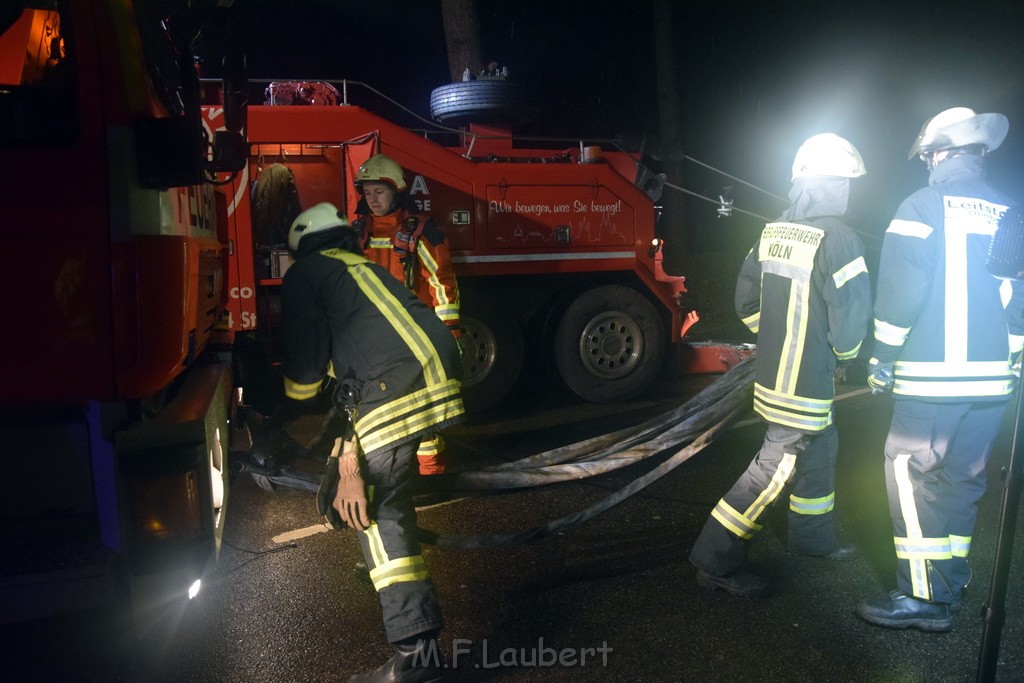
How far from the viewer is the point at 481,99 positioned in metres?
7.25

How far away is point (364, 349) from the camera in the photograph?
2.95m

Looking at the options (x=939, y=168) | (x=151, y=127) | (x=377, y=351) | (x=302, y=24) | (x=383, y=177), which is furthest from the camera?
(x=302, y=24)

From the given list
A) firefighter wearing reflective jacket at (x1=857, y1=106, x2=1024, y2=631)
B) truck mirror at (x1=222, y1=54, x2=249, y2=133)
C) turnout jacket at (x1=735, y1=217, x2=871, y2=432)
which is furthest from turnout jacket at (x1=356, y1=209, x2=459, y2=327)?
firefighter wearing reflective jacket at (x1=857, y1=106, x2=1024, y2=631)

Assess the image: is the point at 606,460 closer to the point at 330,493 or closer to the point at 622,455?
the point at 622,455

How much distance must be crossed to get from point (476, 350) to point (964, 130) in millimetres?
4291

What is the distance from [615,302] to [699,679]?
4677 millimetres

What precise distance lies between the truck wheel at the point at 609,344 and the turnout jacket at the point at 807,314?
3.60 meters

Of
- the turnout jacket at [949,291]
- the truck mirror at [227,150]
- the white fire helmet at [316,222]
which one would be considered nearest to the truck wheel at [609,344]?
the turnout jacket at [949,291]

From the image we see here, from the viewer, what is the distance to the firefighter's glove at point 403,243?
557 cm

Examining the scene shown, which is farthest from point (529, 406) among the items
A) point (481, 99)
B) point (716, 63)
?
point (716, 63)

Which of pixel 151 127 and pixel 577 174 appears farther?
pixel 577 174

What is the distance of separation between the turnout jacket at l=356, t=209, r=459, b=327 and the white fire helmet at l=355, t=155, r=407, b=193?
0.70ft

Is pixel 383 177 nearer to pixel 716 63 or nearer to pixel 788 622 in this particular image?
pixel 788 622

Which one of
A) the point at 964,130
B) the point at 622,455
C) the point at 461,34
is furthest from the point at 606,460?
the point at 461,34
